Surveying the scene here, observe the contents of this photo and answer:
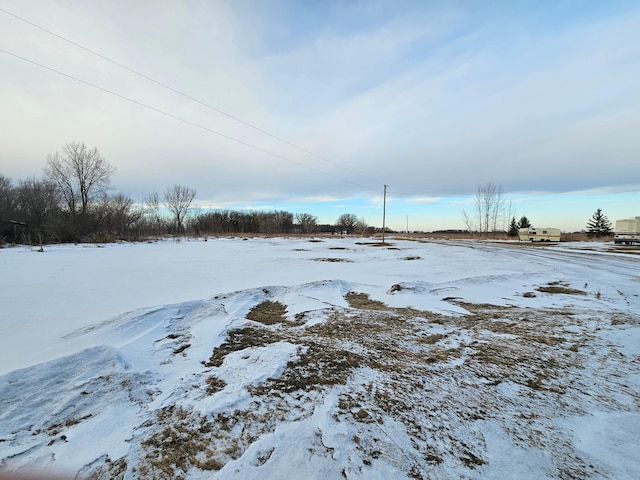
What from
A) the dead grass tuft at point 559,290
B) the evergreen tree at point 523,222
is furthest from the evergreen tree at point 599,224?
the dead grass tuft at point 559,290

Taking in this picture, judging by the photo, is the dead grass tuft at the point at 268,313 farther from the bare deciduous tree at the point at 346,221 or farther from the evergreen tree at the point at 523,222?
the bare deciduous tree at the point at 346,221

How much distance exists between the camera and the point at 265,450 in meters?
1.90

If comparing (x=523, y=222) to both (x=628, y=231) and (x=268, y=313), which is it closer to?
(x=628, y=231)

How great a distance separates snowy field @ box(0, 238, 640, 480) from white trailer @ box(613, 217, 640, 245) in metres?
31.3

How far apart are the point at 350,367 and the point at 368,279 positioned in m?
5.52

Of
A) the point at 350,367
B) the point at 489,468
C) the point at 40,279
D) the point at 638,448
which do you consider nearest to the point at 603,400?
the point at 638,448

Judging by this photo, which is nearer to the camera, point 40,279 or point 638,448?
point 638,448

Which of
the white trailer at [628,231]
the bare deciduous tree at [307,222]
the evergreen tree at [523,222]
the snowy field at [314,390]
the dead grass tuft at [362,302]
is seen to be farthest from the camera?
the bare deciduous tree at [307,222]

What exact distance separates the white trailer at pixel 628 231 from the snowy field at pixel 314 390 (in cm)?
3128

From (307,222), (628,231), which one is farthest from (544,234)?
(307,222)

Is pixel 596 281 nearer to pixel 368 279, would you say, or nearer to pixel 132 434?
pixel 368 279

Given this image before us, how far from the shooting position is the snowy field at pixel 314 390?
5.99ft

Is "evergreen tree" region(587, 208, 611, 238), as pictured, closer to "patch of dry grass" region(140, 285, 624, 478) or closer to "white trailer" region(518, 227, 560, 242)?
"white trailer" region(518, 227, 560, 242)

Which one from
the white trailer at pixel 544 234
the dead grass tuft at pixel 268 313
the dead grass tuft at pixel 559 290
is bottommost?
the dead grass tuft at pixel 268 313
